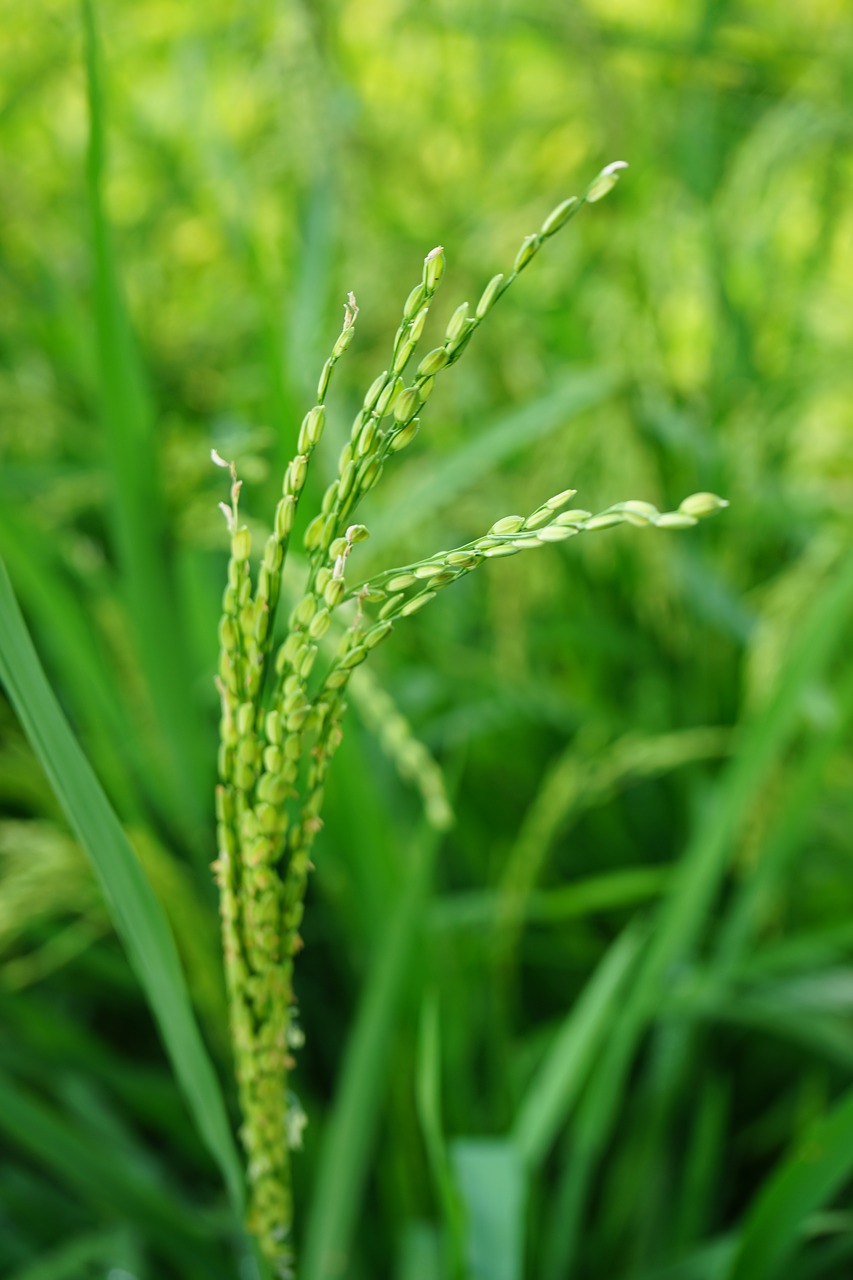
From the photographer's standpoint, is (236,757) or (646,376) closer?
(236,757)

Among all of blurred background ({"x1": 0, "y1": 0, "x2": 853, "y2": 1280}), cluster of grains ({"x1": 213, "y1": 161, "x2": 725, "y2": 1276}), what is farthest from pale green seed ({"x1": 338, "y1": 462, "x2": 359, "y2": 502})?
blurred background ({"x1": 0, "y1": 0, "x2": 853, "y2": 1280})

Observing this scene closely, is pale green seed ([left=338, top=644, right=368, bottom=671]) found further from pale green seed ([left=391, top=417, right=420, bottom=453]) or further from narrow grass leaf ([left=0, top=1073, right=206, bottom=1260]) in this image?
narrow grass leaf ([left=0, top=1073, right=206, bottom=1260])

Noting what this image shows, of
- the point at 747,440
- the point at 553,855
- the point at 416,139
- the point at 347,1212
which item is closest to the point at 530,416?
the point at 747,440

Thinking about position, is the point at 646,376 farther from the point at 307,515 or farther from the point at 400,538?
the point at 307,515

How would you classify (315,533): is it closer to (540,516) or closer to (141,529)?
(540,516)

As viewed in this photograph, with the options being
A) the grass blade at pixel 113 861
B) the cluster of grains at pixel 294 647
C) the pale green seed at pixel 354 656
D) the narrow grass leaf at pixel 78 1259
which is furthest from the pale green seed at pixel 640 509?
the narrow grass leaf at pixel 78 1259
